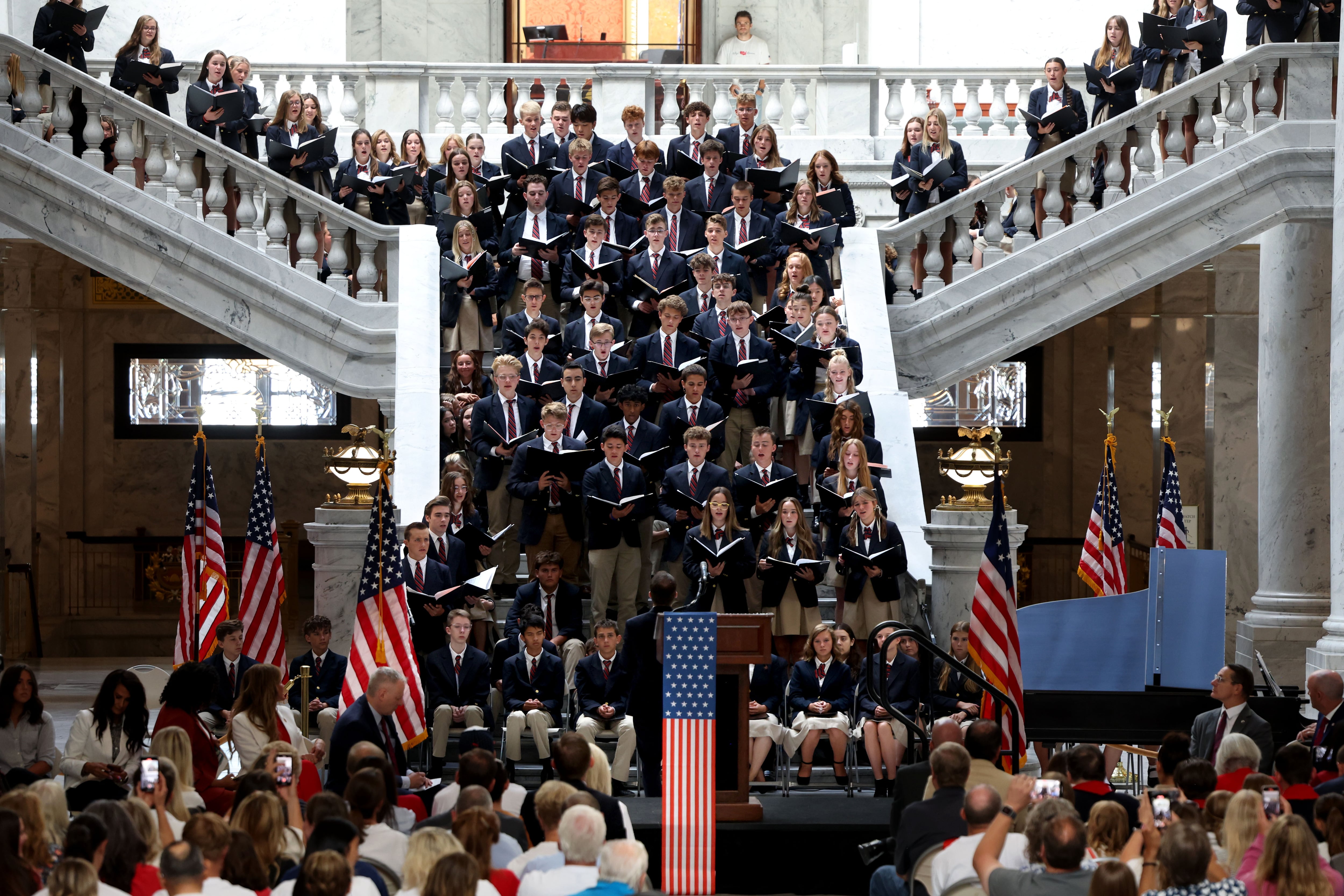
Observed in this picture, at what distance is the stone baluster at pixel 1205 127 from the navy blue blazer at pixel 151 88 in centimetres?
905

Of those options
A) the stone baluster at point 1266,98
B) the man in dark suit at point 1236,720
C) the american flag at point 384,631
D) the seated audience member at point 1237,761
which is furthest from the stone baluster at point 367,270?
the seated audience member at point 1237,761

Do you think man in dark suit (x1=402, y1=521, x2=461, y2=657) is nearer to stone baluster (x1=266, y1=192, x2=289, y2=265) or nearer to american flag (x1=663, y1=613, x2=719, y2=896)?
american flag (x1=663, y1=613, x2=719, y2=896)

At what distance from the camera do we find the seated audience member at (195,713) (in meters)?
9.48

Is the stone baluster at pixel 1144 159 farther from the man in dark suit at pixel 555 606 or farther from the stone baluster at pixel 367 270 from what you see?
the stone baluster at pixel 367 270

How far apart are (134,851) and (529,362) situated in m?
7.71

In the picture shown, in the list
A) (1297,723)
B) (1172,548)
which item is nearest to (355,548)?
(1172,548)

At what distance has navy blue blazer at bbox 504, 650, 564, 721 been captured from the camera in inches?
456

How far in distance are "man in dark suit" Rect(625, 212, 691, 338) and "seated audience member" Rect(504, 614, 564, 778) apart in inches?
159

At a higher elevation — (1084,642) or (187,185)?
(187,185)

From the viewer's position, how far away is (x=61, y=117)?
14.7m

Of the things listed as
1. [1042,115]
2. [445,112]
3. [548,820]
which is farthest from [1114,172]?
[548,820]

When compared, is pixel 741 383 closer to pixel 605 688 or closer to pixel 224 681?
pixel 605 688

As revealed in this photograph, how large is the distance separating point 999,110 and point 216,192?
27.7ft

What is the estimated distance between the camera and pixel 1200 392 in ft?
72.8
